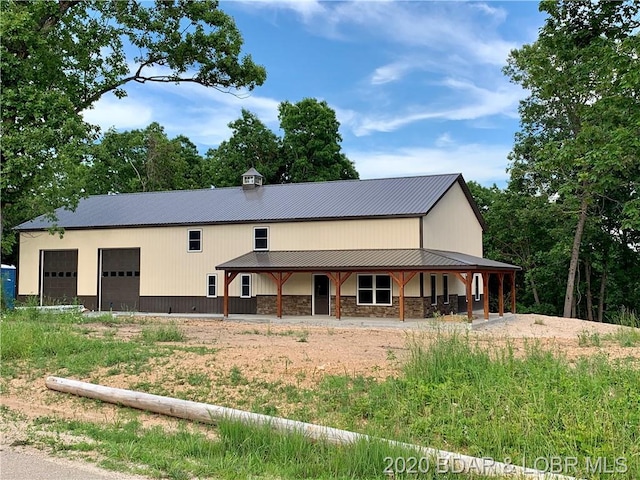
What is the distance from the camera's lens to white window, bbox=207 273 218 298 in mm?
26547

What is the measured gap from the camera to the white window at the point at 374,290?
23.1 meters

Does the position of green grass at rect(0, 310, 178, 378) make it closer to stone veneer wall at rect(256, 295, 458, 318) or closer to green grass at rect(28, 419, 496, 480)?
green grass at rect(28, 419, 496, 480)

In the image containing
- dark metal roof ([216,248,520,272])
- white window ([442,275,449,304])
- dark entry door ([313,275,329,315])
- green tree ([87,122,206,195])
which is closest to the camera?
dark metal roof ([216,248,520,272])

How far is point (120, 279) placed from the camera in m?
28.3

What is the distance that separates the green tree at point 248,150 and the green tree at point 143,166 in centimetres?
351

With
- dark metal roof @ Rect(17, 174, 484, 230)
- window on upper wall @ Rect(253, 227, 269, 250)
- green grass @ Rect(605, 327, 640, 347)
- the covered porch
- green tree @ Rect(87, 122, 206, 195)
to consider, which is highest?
green tree @ Rect(87, 122, 206, 195)

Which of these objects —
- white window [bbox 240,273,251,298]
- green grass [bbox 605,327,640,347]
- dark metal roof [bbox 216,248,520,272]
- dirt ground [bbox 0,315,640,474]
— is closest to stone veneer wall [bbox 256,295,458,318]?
white window [bbox 240,273,251,298]

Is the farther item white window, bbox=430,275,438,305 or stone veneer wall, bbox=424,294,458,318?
white window, bbox=430,275,438,305

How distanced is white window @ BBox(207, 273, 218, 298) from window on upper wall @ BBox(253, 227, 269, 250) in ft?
8.35

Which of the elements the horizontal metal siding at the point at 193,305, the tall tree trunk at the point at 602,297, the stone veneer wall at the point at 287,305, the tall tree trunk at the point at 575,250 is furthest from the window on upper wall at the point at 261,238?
the tall tree trunk at the point at 602,297

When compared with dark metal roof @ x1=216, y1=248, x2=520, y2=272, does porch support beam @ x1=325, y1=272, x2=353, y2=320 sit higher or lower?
lower

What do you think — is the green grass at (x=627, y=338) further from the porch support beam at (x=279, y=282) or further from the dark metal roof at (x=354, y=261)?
the porch support beam at (x=279, y=282)

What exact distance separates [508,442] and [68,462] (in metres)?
4.22

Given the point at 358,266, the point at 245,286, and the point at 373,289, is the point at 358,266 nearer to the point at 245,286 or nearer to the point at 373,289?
the point at 373,289
